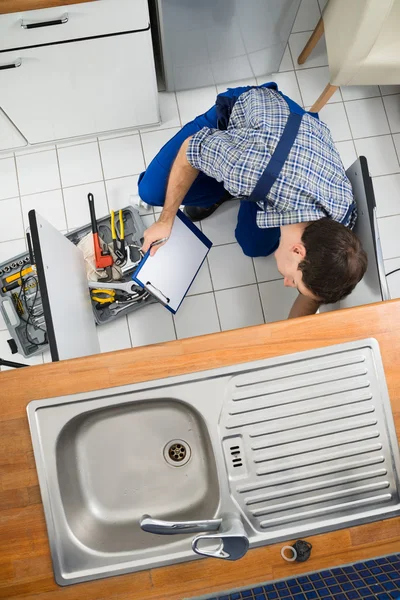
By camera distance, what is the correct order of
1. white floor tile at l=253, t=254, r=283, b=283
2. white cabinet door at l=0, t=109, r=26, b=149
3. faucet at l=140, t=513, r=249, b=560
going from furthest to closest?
white floor tile at l=253, t=254, r=283, b=283 < white cabinet door at l=0, t=109, r=26, b=149 < faucet at l=140, t=513, r=249, b=560

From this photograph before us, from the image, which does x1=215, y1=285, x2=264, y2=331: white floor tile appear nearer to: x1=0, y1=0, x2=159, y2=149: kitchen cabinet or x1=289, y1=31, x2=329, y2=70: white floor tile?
x1=0, y1=0, x2=159, y2=149: kitchen cabinet

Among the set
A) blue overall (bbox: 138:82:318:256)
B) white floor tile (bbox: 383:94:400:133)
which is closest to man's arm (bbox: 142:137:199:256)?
blue overall (bbox: 138:82:318:256)

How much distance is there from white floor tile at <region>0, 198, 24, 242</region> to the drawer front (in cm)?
79

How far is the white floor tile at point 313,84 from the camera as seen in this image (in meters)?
2.15

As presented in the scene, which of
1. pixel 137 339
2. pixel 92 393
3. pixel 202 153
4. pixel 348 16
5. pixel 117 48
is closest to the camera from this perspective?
pixel 92 393

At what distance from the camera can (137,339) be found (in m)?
1.93

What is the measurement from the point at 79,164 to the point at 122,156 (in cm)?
20

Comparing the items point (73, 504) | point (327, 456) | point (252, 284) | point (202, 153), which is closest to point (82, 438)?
point (73, 504)

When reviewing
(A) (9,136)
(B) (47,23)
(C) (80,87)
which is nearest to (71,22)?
(B) (47,23)

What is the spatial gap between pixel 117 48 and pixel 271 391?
1.19m

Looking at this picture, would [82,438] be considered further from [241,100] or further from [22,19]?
[22,19]

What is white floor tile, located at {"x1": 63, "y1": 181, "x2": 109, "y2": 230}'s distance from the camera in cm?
202

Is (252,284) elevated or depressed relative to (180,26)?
depressed

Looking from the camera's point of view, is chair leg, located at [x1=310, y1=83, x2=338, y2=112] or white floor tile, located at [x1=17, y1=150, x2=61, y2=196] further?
white floor tile, located at [x1=17, y1=150, x2=61, y2=196]
